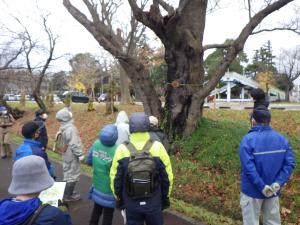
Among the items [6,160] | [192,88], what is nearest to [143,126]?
[192,88]

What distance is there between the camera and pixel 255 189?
4.79m

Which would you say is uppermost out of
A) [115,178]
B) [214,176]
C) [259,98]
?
[259,98]

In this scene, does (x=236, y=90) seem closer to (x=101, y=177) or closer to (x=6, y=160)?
(x=6, y=160)

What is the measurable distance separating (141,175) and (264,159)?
5.32ft

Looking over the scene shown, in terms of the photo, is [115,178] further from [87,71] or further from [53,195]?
[87,71]

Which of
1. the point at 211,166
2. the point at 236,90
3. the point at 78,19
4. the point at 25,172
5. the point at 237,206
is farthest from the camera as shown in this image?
the point at 236,90

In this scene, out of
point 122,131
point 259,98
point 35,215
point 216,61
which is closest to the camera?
point 35,215

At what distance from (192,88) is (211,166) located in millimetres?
2592

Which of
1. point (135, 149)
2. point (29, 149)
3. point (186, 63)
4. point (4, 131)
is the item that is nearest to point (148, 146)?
point (135, 149)

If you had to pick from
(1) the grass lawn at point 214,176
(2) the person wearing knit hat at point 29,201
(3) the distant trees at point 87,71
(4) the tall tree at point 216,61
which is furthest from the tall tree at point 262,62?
(2) the person wearing knit hat at point 29,201

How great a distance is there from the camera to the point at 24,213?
2.61m

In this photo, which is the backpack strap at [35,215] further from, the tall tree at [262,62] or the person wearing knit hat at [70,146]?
the tall tree at [262,62]

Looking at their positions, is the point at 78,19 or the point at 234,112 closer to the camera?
the point at 78,19

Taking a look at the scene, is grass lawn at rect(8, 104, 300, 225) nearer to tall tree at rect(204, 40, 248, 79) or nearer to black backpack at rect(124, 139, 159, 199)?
black backpack at rect(124, 139, 159, 199)
